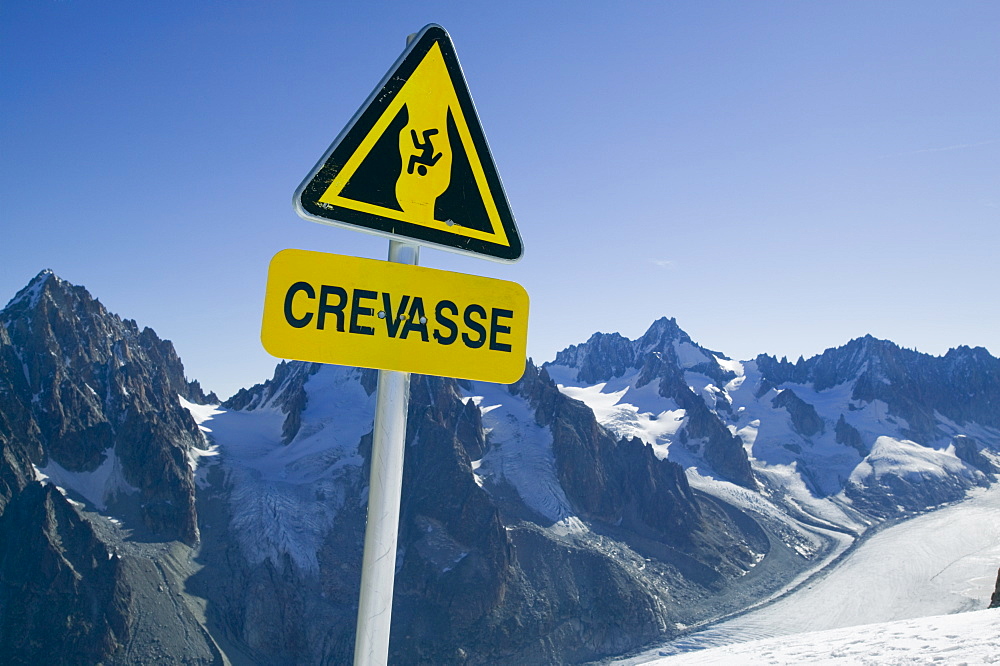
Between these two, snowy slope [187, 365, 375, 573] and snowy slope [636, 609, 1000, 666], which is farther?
snowy slope [187, 365, 375, 573]

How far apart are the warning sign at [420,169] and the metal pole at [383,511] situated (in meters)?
0.18

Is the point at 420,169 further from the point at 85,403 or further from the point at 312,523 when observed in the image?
the point at 85,403

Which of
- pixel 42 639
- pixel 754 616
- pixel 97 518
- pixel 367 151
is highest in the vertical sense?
pixel 367 151

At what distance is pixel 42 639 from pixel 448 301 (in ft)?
285

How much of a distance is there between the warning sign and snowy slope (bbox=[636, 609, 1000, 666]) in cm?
680

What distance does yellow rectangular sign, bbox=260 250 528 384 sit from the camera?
254cm

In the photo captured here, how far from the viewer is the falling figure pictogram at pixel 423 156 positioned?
2881 millimetres

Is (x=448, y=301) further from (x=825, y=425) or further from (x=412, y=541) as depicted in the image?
(x=825, y=425)

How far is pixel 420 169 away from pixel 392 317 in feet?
2.43

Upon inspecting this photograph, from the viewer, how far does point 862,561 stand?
117 m

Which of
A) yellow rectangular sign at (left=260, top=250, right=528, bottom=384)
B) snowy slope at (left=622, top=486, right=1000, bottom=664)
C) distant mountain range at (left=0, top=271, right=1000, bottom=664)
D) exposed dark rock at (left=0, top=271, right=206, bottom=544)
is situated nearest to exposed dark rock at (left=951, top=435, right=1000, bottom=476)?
snowy slope at (left=622, top=486, right=1000, bottom=664)

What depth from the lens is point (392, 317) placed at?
2.67 m

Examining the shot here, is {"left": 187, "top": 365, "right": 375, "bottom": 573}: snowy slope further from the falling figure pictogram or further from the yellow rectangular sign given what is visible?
the falling figure pictogram

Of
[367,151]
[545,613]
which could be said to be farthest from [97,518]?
[367,151]
